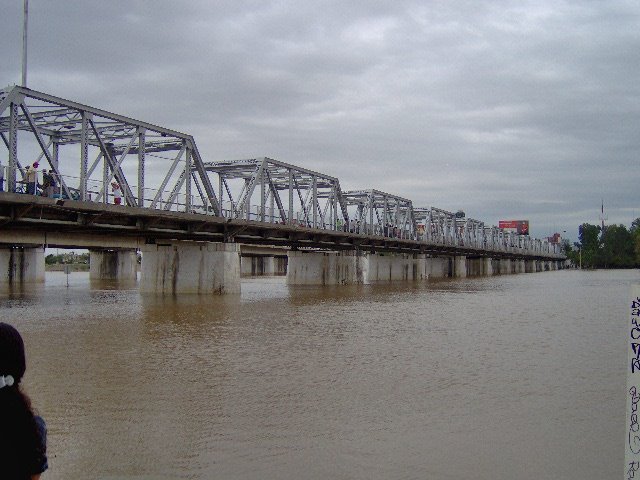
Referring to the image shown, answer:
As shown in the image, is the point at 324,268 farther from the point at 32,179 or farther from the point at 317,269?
the point at 32,179

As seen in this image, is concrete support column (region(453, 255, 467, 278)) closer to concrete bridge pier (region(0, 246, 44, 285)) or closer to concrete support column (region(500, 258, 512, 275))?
concrete support column (region(500, 258, 512, 275))

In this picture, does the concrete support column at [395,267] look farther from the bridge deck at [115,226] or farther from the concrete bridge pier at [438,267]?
the bridge deck at [115,226]

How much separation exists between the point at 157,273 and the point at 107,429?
3915 centimetres

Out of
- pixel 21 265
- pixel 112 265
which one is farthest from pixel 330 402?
pixel 112 265

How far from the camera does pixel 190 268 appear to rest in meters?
47.3

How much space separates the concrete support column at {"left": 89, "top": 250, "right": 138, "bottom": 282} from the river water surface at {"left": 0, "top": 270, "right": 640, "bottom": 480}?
69104 millimetres

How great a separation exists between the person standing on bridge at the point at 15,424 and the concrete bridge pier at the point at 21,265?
76.0 m

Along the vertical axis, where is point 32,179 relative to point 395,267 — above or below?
above

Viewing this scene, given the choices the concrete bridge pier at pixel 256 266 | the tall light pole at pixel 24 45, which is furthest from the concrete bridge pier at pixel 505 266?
the tall light pole at pixel 24 45

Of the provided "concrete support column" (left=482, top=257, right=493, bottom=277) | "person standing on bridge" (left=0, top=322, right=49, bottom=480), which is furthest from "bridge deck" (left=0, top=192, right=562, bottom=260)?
"concrete support column" (left=482, top=257, right=493, bottom=277)

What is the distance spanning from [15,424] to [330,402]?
8.61 m

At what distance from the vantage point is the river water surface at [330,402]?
324 inches

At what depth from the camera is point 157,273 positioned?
4753 cm

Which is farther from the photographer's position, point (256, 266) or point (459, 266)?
point (256, 266)
